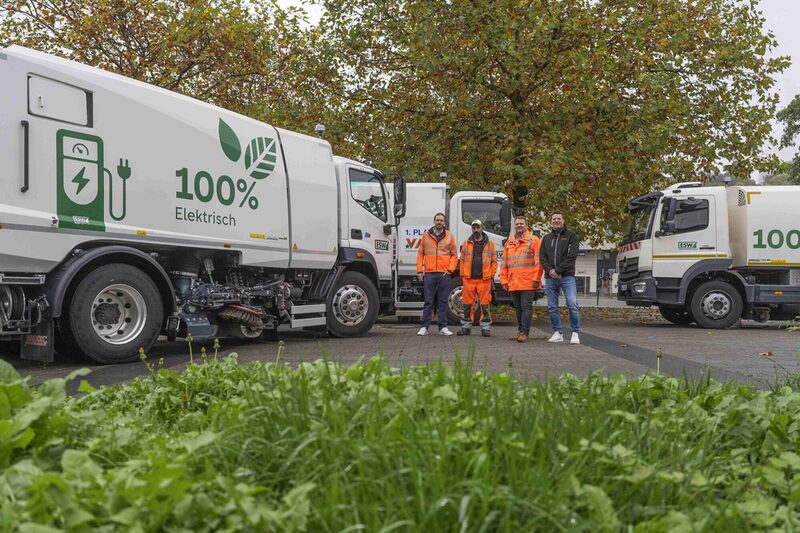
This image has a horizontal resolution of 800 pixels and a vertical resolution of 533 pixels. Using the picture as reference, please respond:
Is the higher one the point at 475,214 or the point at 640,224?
the point at 475,214

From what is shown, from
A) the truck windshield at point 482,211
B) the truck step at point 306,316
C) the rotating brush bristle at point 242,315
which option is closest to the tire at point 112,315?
the rotating brush bristle at point 242,315

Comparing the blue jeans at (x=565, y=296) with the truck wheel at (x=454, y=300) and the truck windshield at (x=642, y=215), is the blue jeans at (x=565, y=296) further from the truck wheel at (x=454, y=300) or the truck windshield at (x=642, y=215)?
the truck windshield at (x=642, y=215)

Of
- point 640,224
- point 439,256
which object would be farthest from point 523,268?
point 640,224

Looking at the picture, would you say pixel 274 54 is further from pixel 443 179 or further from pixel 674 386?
pixel 674 386

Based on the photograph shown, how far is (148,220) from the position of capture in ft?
27.2

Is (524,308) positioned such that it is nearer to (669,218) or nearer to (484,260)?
(484,260)

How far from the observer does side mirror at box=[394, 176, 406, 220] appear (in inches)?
495

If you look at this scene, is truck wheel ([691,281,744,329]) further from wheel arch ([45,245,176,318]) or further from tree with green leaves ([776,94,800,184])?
tree with green leaves ([776,94,800,184])

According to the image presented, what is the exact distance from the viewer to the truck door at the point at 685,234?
15.7 metres

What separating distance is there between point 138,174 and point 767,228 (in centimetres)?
1289

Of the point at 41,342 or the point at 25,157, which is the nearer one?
the point at 25,157

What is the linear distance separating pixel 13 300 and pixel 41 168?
1273mm

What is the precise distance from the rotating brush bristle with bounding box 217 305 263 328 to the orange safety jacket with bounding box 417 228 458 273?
3237 mm

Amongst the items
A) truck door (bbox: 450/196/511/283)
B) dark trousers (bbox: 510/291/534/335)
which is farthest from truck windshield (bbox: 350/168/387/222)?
truck door (bbox: 450/196/511/283)
